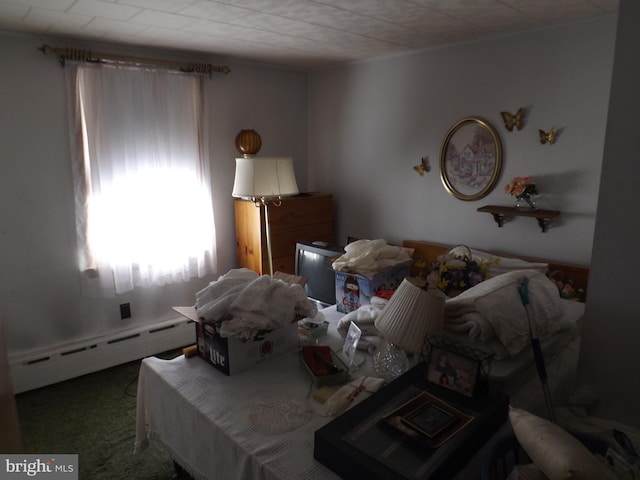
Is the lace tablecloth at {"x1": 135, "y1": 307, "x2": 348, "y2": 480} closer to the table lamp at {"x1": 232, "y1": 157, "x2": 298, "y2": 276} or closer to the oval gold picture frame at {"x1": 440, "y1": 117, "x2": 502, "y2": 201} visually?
the table lamp at {"x1": 232, "y1": 157, "x2": 298, "y2": 276}

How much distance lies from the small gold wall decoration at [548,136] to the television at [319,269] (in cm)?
137

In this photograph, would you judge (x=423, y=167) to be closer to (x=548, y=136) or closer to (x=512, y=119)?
(x=512, y=119)

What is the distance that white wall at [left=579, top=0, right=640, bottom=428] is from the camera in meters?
1.08

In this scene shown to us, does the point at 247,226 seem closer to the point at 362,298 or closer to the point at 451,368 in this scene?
the point at 362,298

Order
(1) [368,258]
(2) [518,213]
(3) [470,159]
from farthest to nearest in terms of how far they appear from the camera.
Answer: (3) [470,159] < (2) [518,213] < (1) [368,258]

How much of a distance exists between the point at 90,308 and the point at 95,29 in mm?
1843

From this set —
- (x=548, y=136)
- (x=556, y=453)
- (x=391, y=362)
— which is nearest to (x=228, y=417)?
(x=391, y=362)

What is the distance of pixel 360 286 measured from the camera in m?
2.02

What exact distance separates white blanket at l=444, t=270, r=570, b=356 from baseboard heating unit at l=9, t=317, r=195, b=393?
221 cm

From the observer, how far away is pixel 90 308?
301 centimetres

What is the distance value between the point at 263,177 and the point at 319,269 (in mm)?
629

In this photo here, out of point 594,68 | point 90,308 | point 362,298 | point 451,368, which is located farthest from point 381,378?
point 90,308

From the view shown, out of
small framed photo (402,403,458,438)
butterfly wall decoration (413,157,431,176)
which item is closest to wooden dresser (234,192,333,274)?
butterfly wall decoration (413,157,431,176)

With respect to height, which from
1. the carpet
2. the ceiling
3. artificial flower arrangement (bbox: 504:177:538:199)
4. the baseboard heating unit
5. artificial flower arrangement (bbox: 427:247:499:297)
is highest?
the ceiling
